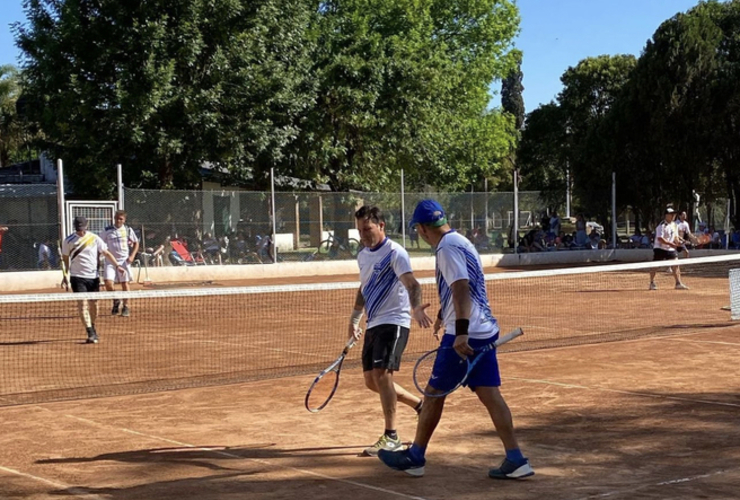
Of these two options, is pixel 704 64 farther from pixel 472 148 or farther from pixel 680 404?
pixel 680 404

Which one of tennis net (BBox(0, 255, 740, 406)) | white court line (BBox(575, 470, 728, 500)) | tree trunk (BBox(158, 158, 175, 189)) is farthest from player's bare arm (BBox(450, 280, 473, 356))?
tree trunk (BBox(158, 158, 175, 189))

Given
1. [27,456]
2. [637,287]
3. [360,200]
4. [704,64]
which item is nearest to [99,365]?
[27,456]

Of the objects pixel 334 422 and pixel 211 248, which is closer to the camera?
pixel 334 422

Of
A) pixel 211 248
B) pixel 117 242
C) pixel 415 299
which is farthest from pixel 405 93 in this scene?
pixel 415 299

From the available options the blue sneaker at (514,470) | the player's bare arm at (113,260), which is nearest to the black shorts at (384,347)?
the blue sneaker at (514,470)

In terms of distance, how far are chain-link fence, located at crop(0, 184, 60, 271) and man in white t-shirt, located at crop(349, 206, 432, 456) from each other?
761 inches

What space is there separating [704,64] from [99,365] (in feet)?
116

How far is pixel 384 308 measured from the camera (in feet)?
24.7

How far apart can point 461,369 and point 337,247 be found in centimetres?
2562

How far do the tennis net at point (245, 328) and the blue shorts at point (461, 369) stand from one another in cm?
488

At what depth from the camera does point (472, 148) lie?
52.2 meters

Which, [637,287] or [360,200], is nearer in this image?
[637,287]

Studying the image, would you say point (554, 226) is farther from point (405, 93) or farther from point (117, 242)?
point (117, 242)

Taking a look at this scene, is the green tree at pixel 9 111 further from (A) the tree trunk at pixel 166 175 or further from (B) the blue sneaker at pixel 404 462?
(B) the blue sneaker at pixel 404 462
